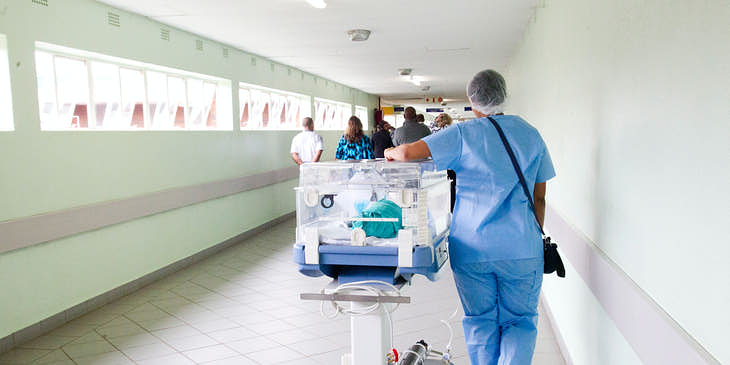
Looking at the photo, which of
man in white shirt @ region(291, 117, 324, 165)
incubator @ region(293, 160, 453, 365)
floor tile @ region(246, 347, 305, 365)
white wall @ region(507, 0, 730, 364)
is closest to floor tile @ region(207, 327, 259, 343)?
floor tile @ region(246, 347, 305, 365)

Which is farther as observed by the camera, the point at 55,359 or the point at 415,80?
the point at 415,80

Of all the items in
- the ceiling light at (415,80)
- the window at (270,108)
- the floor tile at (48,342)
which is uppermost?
the ceiling light at (415,80)

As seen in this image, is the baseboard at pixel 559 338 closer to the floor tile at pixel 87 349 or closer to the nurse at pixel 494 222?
the nurse at pixel 494 222

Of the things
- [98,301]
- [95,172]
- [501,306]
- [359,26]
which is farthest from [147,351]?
[359,26]

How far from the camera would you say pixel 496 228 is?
2.38 metres

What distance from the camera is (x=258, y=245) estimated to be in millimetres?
7332

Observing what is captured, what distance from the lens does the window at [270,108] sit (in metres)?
8.22

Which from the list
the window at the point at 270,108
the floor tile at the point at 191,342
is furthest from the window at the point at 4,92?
the window at the point at 270,108

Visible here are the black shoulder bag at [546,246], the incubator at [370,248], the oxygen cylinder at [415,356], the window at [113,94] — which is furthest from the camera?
the window at [113,94]

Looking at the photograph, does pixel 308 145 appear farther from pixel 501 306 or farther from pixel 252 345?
pixel 501 306

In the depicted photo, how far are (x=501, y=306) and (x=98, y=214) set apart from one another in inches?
145

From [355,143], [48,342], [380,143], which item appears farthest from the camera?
[380,143]

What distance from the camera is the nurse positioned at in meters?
2.36

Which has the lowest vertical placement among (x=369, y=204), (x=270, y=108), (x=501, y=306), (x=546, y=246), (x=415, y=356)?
(x=415, y=356)
